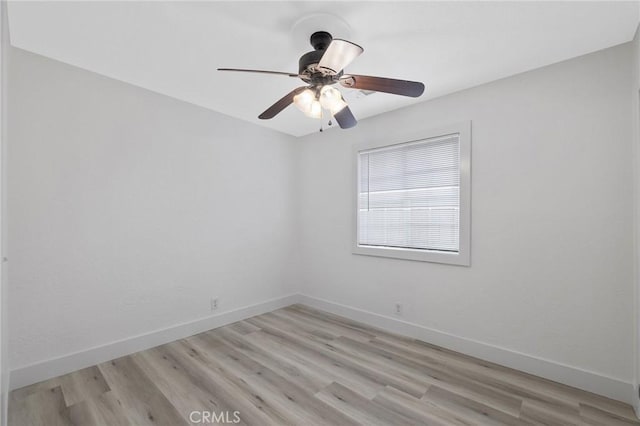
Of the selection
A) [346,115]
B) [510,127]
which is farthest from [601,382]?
[346,115]

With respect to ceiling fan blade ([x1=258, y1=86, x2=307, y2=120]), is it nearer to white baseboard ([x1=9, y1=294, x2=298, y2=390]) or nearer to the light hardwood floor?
the light hardwood floor

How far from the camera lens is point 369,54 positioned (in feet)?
7.20

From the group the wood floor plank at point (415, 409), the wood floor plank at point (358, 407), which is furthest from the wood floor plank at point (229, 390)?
the wood floor plank at point (415, 409)

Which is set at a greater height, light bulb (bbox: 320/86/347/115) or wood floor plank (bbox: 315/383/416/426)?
light bulb (bbox: 320/86/347/115)

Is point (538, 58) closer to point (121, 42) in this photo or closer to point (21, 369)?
point (121, 42)

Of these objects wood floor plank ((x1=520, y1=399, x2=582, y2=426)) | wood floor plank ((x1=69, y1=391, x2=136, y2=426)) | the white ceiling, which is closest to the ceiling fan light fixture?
the white ceiling

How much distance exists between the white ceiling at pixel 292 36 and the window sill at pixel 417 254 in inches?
62.7

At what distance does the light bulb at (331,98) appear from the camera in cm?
189

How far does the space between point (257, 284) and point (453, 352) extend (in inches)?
92.5

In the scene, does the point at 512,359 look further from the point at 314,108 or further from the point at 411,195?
the point at 314,108

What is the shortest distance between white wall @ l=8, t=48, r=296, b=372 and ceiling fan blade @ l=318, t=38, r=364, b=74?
207cm

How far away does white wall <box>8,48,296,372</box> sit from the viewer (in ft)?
7.22

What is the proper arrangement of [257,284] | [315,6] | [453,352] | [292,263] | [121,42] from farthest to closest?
[292,263], [257,284], [453,352], [121,42], [315,6]

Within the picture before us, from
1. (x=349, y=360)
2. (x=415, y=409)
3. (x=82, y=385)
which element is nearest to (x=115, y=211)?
(x=82, y=385)
